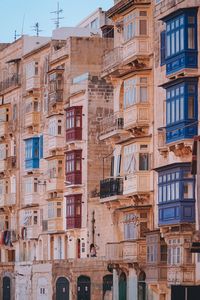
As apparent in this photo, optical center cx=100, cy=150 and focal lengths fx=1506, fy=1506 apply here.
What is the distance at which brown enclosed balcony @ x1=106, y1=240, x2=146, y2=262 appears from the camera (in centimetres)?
6988

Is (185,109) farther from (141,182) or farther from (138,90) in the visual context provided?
(141,182)

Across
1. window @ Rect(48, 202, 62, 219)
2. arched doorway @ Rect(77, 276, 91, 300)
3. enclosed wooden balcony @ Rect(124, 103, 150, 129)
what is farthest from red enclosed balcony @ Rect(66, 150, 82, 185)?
enclosed wooden balcony @ Rect(124, 103, 150, 129)

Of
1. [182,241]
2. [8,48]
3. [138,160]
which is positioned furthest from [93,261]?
[8,48]

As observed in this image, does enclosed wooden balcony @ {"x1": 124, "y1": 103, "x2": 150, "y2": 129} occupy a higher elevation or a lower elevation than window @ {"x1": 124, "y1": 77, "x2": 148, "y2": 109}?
lower

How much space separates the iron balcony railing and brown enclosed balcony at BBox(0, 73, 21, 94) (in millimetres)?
26314

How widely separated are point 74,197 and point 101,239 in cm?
477

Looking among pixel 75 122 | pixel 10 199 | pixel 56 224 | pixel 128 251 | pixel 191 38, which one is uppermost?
pixel 191 38

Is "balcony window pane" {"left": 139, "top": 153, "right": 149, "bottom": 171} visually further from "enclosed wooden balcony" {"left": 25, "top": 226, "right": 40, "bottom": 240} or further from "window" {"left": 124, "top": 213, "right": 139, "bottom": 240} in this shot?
"enclosed wooden balcony" {"left": 25, "top": 226, "right": 40, "bottom": 240}

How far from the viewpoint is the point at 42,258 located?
9500 cm

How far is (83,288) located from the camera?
83.0m

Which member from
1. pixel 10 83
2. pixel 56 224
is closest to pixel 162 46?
pixel 56 224

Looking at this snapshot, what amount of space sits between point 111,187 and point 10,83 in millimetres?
30023

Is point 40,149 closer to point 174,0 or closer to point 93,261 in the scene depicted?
point 93,261

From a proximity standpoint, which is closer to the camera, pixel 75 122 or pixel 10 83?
pixel 75 122
